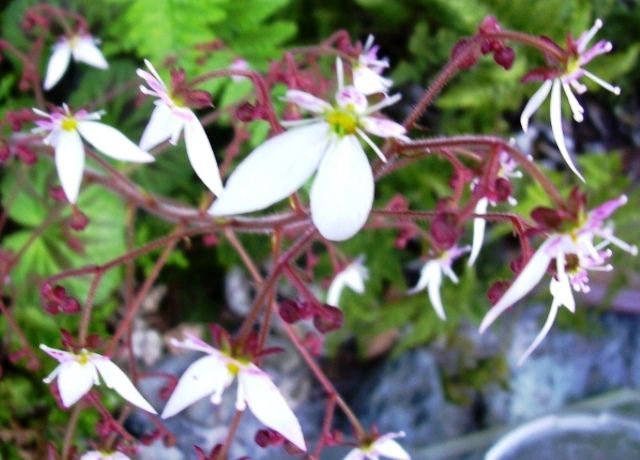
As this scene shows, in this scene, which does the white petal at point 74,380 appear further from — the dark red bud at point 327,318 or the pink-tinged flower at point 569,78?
the pink-tinged flower at point 569,78

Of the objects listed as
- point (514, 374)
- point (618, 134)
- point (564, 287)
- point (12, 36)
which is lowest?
point (514, 374)

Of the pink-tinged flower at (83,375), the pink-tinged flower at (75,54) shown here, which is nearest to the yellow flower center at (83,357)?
the pink-tinged flower at (83,375)

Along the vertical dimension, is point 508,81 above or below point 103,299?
above

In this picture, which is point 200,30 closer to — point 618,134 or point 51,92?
point 51,92

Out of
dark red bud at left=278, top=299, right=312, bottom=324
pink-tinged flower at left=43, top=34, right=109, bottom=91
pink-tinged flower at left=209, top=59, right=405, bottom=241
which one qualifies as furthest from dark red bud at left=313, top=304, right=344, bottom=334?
pink-tinged flower at left=43, top=34, right=109, bottom=91

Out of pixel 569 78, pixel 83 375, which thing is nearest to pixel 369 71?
pixel 569 78

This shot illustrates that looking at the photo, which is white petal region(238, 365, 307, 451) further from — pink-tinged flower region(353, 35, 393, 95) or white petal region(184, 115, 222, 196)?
pink-tinged flower region(353, 35, 393, 95)

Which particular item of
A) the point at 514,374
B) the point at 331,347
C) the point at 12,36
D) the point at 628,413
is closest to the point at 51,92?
the point at 12,36

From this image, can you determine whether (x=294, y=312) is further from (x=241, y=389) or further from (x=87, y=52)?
(x=87, y=52)
